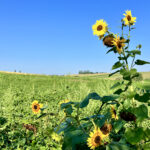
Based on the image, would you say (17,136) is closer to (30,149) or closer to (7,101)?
(30,149)

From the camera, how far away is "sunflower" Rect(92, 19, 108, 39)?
50.9 inches

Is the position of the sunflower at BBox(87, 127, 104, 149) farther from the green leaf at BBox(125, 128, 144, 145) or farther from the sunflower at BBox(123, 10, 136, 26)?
the sunflower at BBox(123, 10, 136, 26)

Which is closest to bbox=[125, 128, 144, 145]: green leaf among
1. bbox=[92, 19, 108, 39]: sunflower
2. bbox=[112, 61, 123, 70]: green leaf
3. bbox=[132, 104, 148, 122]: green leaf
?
bbox=[132, 104, 148, 122]: green leaf

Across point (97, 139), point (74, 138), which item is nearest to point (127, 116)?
point (97, 139)

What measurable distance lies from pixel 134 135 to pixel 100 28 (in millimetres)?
688

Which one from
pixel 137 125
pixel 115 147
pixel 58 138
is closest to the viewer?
pixel 115 147

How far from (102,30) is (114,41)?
0.15 meters

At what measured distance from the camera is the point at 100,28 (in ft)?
4.32

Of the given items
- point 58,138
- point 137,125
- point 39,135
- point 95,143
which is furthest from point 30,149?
point 137,125

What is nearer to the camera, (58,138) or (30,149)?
(58,138)

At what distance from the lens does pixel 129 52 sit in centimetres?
118

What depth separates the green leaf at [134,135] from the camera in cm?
107

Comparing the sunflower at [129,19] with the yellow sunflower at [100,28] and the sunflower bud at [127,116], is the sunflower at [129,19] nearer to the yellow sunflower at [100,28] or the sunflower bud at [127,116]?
the yellow sunflower at [100,28]

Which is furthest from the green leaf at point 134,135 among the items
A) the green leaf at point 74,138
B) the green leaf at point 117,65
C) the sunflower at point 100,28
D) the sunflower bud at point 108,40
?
the sunflower at point 100,28
